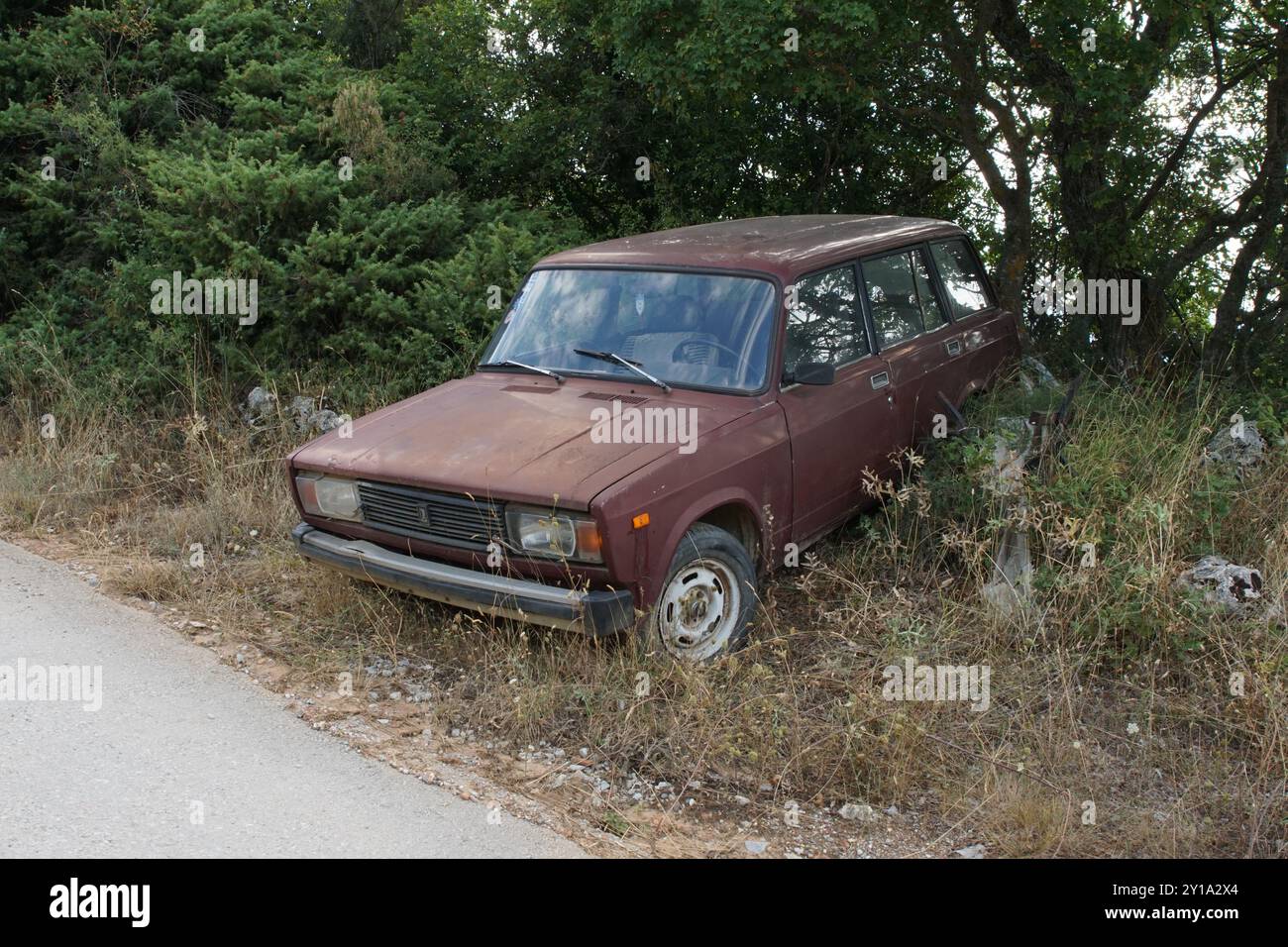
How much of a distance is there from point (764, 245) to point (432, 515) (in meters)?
2.26

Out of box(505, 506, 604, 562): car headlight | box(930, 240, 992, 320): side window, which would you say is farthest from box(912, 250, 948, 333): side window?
box(505, 506, 604, 562): car headlight

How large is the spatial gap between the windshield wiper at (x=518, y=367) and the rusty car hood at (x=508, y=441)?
4 centimetres

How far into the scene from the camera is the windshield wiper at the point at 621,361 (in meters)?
5.33

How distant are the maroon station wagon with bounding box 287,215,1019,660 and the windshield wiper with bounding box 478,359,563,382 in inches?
0.6

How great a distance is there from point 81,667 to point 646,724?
102 inches

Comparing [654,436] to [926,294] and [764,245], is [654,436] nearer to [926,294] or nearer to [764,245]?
[764,245]

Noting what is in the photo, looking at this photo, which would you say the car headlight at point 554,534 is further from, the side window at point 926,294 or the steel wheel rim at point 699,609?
the side window at point 926,294

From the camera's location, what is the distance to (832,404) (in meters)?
5.65

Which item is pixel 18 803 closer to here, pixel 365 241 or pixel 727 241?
pixel 727 241

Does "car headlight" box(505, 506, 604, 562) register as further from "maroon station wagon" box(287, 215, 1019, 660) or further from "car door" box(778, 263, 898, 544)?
"car door" box(778, 263, 898, 544)

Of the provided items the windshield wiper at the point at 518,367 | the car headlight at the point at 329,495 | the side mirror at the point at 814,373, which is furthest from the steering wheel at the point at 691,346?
the car headlight at the point at 329,495

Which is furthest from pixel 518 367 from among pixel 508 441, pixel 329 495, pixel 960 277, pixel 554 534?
pixel 960 277

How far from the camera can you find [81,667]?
509 centimetres

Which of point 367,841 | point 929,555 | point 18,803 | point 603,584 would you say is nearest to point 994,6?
point 929,555
